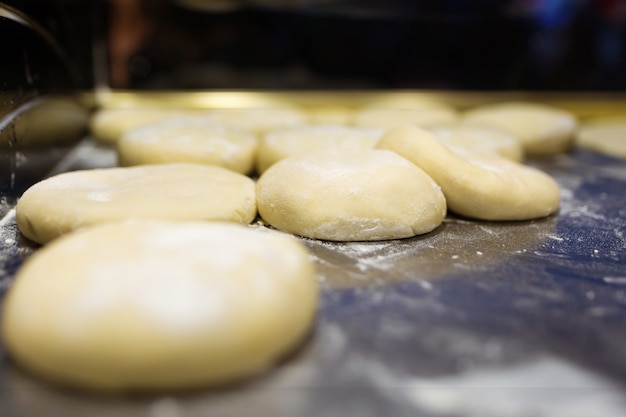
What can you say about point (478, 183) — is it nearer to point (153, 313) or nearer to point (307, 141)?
point (307, 141)

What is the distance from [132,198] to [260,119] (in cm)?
112

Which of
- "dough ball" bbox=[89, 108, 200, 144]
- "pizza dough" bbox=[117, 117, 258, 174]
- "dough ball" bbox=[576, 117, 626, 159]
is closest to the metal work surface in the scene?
"pizza dough" bbox=[117, 117, 258, 174]

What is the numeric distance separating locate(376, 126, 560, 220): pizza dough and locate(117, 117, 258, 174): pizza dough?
51cm

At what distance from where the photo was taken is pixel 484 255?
1.27 meters

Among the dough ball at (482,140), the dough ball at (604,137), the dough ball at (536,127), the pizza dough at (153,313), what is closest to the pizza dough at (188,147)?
the dough ball at (482,140)

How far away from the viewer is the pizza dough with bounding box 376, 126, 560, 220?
1.44 meters

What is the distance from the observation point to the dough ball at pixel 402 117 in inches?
93.7

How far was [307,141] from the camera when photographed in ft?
5.91

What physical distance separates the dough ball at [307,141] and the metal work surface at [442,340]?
0.50 meters

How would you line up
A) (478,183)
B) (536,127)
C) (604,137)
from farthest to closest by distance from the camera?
(604,137) < (536,127) < (478,183)

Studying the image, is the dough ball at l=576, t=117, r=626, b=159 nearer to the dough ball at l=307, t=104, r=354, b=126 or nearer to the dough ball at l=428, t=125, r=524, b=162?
the dough ball at l=428, t=125, r=524, b=162

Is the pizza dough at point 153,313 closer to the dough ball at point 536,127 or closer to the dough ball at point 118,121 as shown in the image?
the dough ball at point 118,121

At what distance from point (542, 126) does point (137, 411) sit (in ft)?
6.83

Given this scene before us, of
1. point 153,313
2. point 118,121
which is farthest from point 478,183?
point 118,121
